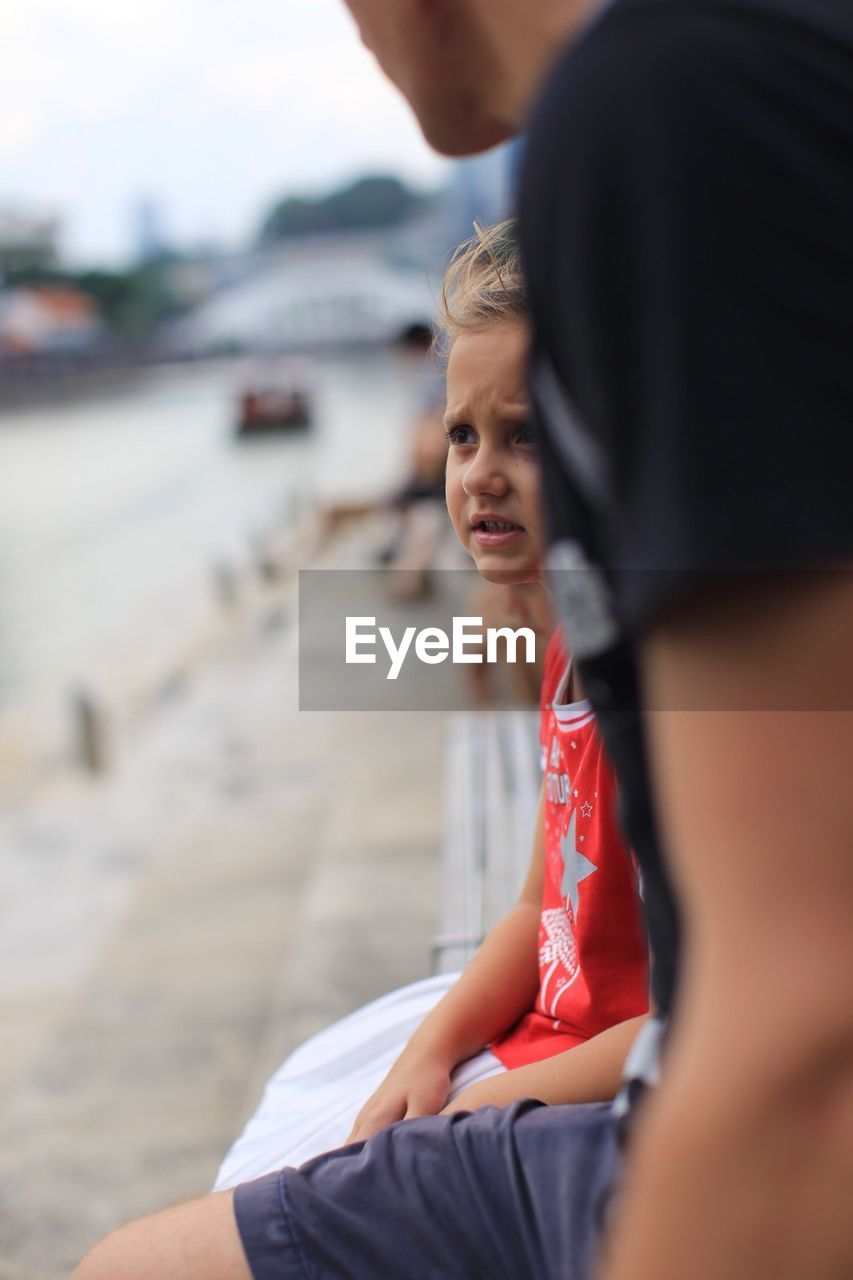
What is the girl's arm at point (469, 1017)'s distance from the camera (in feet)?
4.44

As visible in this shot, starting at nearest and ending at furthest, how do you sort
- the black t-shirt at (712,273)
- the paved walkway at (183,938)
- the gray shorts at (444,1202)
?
1. the black t-shirt at (712,273)
2. the gray shorts at (444,1202)
3. the paved walkway at (183,938)

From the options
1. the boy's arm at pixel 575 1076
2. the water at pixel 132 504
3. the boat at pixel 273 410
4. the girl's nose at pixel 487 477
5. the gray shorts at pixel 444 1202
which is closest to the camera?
the gray shorts at pixel 444 1202

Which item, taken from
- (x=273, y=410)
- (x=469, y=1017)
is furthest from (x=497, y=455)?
(x=273, y=410)

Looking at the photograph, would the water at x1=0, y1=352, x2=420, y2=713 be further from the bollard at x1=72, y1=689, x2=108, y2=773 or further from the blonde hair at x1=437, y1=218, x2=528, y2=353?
the blonde hair at x1=437, y1=218, x2=528, y2=353

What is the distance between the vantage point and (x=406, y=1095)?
1359 mm

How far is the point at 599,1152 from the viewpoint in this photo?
1032mm

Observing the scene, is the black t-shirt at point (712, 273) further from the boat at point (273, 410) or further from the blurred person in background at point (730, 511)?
the boat at point (273, 410)

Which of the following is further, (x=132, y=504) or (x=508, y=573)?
(x=132, y=504)

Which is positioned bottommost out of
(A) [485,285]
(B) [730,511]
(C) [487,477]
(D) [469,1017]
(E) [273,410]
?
(D) [469,1017]

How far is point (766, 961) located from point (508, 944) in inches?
36.1

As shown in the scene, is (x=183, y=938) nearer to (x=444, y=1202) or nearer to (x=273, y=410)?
(x=444, y=1202)

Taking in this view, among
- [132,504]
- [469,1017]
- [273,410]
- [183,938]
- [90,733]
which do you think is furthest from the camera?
[273,410]

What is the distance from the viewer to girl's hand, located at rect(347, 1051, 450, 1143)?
4.38 feet

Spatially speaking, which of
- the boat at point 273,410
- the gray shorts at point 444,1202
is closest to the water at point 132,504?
the boat at point 273,410
